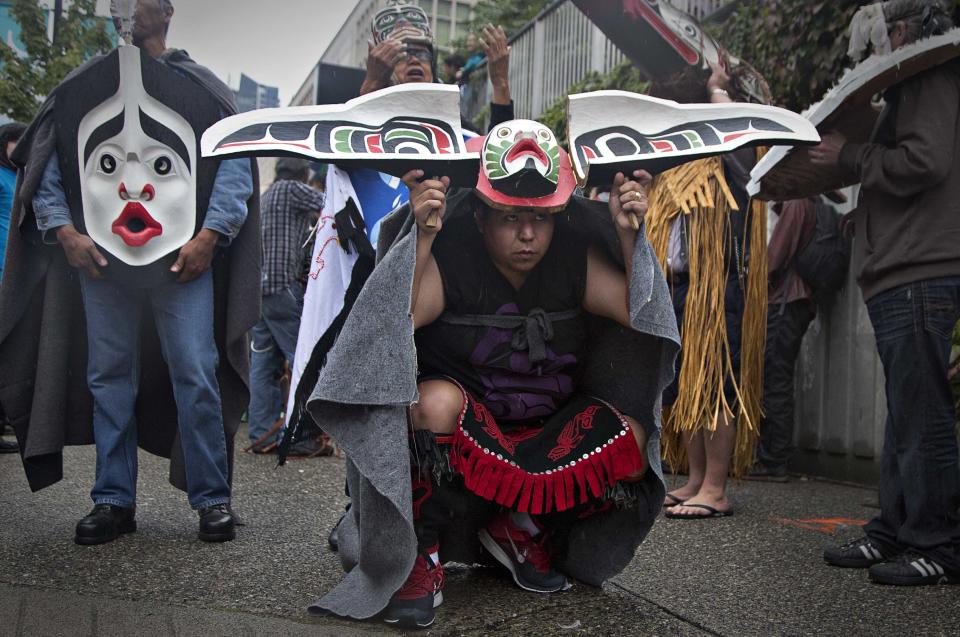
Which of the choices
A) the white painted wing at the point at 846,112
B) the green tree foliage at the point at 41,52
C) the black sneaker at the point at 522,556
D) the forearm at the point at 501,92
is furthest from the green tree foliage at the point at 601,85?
the black sneaker at the point at 522,556

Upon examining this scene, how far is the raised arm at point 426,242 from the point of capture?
7.41 feet

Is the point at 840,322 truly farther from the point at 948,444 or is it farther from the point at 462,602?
the point at 462,602

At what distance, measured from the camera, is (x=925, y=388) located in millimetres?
2791

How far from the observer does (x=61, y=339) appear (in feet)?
10.6

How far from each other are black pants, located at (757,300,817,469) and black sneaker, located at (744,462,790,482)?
0.02 metres

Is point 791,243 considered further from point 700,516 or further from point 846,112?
point 846,112

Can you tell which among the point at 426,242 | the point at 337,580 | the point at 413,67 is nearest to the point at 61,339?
the point at 337,580

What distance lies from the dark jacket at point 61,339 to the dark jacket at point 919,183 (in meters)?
2.05

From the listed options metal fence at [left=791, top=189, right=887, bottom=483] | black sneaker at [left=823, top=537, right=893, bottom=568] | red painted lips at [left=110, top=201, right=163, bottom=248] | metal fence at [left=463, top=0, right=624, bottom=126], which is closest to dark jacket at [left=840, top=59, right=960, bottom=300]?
black sneaker at [left=823, top=537, right=893, bottom=568]

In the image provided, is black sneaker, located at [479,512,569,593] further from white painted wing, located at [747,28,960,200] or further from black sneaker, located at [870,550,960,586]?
white painted wing, located at [747,28,960,200]

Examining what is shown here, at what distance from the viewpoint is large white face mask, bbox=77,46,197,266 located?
121 inches

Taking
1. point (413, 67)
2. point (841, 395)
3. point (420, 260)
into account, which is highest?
point (413, 67)

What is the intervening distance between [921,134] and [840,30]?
1580 millimetres

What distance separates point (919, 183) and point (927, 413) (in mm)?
676
